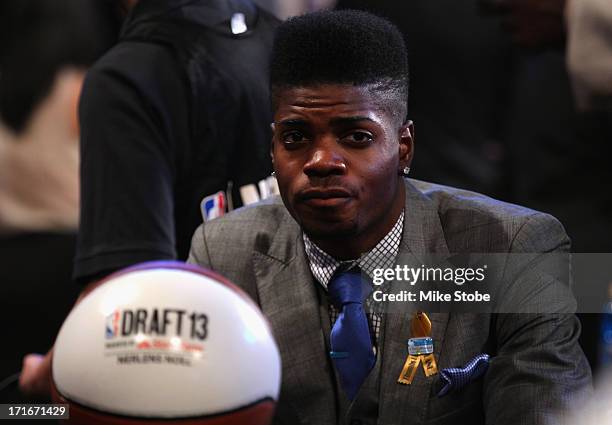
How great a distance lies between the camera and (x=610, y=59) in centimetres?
293

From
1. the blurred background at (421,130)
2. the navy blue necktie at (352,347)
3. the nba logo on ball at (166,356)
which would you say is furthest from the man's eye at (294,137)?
the blurred background at (421,130)

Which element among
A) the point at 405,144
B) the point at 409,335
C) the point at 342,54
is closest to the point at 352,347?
the point at 409,335

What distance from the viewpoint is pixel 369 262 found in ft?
8.21

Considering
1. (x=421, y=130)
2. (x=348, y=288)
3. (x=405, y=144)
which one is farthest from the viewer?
(x=421, y=130)

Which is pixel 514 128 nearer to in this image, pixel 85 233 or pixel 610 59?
pixel 610 59

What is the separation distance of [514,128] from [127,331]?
2498 millimetres

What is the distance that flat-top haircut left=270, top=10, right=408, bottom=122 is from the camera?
2.41 m

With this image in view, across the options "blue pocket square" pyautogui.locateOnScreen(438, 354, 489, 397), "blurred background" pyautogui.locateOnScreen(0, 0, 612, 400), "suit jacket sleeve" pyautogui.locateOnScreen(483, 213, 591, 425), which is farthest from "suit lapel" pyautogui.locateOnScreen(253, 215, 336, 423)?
"blurred background" pyautogui.locateOnScreen(0, 0, 612, 400)

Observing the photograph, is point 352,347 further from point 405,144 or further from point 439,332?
point 405,144

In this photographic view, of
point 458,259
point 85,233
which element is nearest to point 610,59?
point 458,259

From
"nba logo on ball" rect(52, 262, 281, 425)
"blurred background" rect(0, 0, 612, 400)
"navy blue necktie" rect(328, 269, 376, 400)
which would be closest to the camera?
"nba logo on ball" rect(52, 262, 281, 425)

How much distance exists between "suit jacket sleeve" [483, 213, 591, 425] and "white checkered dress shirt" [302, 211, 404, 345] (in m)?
0.26

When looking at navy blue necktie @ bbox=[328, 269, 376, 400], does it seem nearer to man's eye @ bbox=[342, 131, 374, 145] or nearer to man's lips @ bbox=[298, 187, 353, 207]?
man's lips @ bbox=[298, 187, 353, 207]

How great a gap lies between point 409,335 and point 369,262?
191 mm
